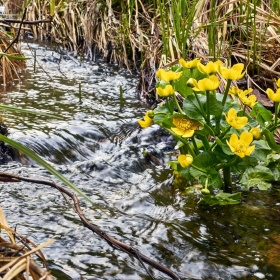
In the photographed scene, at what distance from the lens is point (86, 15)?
528 cm

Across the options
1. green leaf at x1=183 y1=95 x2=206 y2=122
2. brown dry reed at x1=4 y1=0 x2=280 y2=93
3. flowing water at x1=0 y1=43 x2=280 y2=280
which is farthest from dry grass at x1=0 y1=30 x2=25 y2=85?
green leaf at x1=183 y1=95 x2=206 y2=122

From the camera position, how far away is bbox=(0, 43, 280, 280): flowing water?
148cm

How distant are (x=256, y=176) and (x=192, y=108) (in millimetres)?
412

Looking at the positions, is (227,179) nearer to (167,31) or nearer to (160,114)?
(160,114)

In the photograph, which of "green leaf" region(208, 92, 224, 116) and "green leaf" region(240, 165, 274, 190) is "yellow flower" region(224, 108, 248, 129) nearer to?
"green leaf" region(208, 92, 224, 116)

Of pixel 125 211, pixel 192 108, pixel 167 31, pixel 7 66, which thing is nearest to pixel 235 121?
pixel 192 108

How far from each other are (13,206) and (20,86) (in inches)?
87.2

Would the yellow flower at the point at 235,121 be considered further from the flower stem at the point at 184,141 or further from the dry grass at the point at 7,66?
the dry grass at the point at 7,66

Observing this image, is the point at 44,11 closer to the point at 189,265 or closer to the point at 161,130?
the point at 161,130

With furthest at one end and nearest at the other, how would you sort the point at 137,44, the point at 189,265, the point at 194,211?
the point at 137,44
the point at 194,211
the point at 189,265

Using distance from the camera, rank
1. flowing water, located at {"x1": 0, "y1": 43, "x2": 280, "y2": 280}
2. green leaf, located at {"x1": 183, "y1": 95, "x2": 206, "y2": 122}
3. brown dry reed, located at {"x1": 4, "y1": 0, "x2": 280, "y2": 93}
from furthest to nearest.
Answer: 1. brown dry reed, located at {"x1": 4, "y1": 0, "x2": 280, "y2": 93}
2. green leaf, located at {"x1": 183, "y1": 95, "x2": 206, "y2": 122}
3. flowing water, located at {"x1": 0, "y1": 43, "x2": 280, "y2": 280}

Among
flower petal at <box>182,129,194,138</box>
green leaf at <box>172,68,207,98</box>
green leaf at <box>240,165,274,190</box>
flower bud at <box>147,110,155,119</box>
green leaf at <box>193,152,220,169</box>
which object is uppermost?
green leaf at <box>172,68,207,98</box>

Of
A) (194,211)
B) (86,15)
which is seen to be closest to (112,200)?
(194,211)

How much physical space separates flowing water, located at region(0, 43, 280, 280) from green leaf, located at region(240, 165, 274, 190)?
0.12 m
